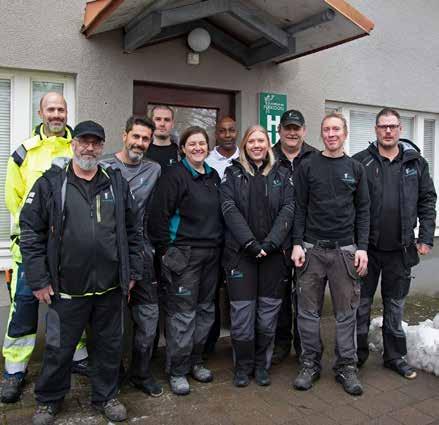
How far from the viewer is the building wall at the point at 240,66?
417 centimetres

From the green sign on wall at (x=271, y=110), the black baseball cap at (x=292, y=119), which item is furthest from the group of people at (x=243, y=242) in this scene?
the green sign on wall at (x=271, y=110)

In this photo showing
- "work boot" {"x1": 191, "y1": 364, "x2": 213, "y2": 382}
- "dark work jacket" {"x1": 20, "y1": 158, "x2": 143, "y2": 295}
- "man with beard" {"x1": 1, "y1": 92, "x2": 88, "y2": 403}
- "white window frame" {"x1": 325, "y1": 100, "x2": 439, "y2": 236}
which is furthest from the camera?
"white window frame" {"x1": 325, "y1": 100, "x2": 439, "y2": 236}

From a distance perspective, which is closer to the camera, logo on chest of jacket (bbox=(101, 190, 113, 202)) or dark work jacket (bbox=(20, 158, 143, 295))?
dark work jacket (bbox=(20, 158, 143, 295))

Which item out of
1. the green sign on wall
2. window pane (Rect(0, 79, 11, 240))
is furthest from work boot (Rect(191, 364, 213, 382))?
the green sign on wall

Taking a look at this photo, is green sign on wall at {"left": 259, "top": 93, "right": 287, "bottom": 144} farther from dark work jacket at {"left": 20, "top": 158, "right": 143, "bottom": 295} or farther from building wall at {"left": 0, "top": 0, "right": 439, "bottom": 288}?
dark work jacket at {"left": 20, "top": 158, "right": 143, "bottom": 295}

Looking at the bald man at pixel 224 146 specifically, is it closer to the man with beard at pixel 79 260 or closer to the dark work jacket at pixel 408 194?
Answer: the dark work jacket at pixel 408 194

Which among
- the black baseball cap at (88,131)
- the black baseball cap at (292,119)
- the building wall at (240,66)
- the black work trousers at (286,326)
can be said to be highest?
the building wall at (240,66)

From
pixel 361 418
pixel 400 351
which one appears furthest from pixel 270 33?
pixel 361 418

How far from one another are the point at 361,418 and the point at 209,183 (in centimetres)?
198

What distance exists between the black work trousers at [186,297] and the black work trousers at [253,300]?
18cm

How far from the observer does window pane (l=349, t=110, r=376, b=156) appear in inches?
241

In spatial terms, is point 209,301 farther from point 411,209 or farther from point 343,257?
point 411,209

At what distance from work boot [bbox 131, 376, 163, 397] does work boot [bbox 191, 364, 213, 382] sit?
1.05ft

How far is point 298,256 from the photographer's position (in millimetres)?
3674
